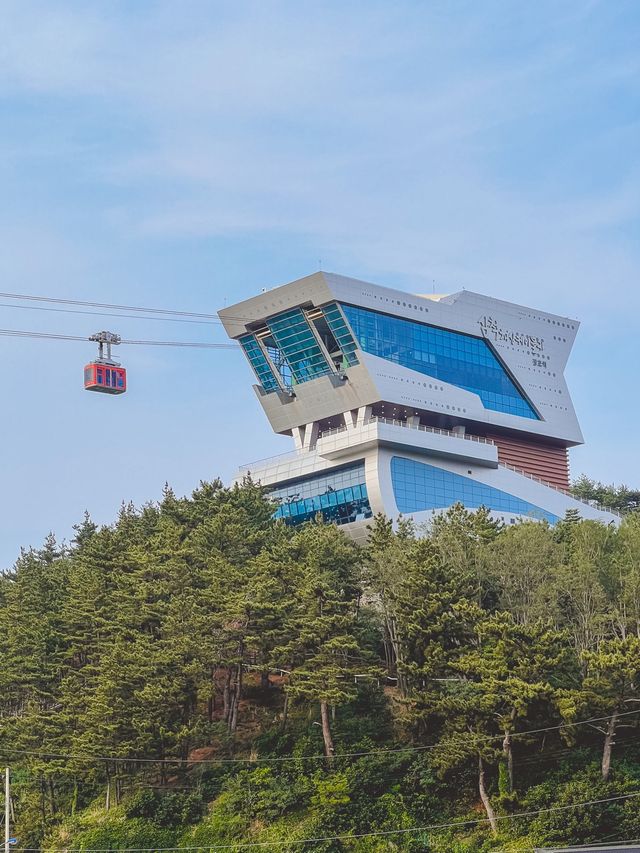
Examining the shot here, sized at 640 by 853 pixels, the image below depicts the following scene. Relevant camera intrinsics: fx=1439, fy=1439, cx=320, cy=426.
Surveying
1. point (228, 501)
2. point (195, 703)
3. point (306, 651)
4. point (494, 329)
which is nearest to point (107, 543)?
point (228, 501)

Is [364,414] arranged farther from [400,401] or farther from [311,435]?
[311,435]

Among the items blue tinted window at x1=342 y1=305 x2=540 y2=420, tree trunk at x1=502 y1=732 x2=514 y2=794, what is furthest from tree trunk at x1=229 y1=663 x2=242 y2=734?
blue tinted window at x1=342 y1=305 x2=540 y2=420

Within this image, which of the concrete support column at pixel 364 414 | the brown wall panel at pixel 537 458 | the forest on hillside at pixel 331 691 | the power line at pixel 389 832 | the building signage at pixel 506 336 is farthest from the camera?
the brown wall panel at pixel 537 458

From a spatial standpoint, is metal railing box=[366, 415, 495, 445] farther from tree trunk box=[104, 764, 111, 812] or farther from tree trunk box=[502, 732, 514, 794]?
tree trunk box=[502, 732, 514, 794]

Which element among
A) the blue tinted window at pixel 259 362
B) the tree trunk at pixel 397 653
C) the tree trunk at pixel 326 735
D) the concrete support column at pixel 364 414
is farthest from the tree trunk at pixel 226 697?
the blue tinted window at pixel 259 362

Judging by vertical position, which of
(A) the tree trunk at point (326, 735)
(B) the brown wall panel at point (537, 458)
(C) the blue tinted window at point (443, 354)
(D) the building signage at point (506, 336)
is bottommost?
Answer: (A) the tree trunk at point (326, 735)

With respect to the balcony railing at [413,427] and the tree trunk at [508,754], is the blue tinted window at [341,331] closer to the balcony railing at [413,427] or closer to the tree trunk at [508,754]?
the balcony railing at [413,427]
